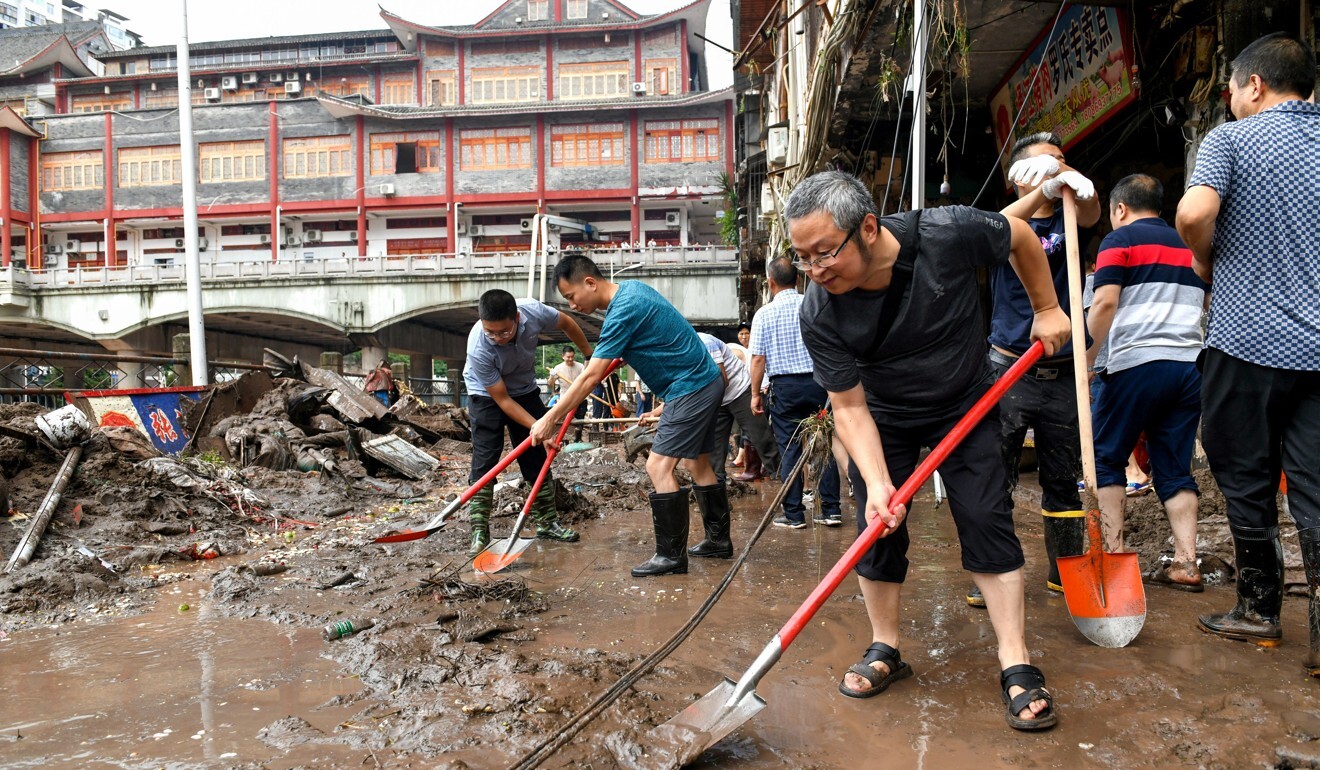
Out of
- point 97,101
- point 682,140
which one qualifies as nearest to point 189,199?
point 682,140

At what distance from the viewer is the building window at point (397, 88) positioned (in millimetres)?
41406

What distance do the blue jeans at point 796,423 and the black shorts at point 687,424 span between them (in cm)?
129

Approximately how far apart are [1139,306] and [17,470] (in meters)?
6.64

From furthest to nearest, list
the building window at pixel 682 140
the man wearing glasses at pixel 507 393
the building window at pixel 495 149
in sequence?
the building window at pixel 495 149 < the building window at pixel 682 140 < the man wearing glasses at pixel 507 393

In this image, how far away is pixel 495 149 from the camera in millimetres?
35469

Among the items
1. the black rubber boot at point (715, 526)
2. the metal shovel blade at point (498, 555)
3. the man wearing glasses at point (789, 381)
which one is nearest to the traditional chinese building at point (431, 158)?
the man wearing glasses at point (789, 381)

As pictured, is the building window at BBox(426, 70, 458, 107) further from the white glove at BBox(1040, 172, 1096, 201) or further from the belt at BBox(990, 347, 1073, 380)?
the white glove at BBox(1040, 172, 1096, 201)

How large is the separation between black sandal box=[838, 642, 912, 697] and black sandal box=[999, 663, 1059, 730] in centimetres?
33

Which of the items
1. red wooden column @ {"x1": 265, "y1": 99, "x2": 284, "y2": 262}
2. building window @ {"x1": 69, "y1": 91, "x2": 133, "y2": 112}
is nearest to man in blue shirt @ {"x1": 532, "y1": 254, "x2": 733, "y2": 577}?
red wooden column @ {"x1": 265, "y1": 99, "x2": 284, "y2": 262}

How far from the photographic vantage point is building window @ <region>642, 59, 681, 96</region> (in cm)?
3919

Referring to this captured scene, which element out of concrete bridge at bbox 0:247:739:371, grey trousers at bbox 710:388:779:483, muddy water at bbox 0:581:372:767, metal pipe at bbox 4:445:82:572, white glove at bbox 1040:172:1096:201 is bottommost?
Result: muddy water at bbox 0:581:372:767

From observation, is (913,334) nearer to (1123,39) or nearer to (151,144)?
(1123,39)

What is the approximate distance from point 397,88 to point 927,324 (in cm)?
4413

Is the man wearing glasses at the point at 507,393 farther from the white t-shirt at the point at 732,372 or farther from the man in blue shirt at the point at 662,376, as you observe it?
the white t-shirt at the point at 732,372
